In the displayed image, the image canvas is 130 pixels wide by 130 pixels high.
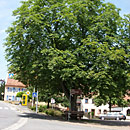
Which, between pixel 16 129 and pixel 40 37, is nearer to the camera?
pixel 16 129

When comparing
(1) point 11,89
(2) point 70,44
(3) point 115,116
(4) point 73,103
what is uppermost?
(2) point 70,44

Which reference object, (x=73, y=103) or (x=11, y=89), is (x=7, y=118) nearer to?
(x=73, y=103)

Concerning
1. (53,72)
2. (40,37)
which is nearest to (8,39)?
(40,37)

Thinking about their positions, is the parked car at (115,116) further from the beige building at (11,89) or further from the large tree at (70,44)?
the beige building at (11,89)

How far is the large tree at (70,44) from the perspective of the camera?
1880 centimetres

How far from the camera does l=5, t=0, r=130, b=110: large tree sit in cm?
1880

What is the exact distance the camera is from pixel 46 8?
67.6 ft

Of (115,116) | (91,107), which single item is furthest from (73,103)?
(91,107)

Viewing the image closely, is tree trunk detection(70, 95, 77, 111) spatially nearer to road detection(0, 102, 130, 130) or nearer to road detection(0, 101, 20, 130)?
road detection(0, 102, 130, 130)

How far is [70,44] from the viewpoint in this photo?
2039cm

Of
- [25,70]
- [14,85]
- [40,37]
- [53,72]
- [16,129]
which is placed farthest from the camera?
[14,85]

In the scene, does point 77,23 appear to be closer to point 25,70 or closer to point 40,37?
point 40,37

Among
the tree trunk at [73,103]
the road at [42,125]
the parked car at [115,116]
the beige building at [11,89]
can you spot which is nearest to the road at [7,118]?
the road at [42,125]

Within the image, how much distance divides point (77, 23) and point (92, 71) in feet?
16.1
